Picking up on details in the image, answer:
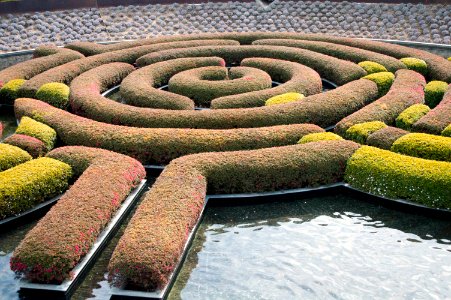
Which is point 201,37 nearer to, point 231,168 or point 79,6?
point 79,6

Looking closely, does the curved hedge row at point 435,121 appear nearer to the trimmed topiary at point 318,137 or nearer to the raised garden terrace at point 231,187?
the raised garden terrace at point 231,187

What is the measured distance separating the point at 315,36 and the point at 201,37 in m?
6.60


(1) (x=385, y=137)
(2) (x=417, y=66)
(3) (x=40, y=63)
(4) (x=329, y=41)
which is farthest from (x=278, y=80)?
(3) (x=40, y=63)

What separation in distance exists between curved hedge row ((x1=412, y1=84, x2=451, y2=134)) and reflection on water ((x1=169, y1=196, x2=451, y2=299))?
4108 mm

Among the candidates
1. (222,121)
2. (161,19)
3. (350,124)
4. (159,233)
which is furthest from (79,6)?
(159,233)

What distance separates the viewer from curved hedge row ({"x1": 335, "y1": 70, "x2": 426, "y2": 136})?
18.4 metres

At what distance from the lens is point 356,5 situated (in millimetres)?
34875

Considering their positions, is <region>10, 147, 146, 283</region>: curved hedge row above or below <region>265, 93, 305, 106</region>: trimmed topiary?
below

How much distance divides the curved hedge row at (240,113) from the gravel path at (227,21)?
13.0 m

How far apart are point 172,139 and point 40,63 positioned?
12.9 m

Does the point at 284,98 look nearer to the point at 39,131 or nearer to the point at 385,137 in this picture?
the point at 385,137

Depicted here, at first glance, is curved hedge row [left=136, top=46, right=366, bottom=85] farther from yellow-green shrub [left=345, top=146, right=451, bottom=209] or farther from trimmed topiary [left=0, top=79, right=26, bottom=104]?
yellow-green shrub [left=345, top=146, right=451, bottom=209]

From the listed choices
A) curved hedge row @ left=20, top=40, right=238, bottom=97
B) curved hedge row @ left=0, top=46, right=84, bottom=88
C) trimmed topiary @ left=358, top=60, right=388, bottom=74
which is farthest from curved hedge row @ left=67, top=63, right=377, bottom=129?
curved hedge row @ left=0, top=46, right=84, bottom=88

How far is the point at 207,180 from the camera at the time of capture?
51.1 ft
